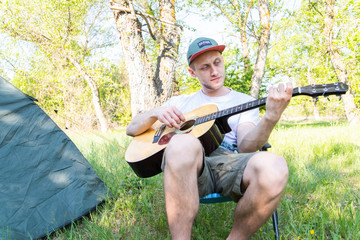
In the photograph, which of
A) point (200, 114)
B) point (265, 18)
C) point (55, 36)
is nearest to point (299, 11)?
point (265, 18)

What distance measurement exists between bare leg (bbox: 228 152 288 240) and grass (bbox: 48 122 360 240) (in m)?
0.40

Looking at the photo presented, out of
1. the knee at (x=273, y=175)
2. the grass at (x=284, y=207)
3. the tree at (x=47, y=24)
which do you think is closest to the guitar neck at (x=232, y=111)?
the knee at (x=273, y=175)

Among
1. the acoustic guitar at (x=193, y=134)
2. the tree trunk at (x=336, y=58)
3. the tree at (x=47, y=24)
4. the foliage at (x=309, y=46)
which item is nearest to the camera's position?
the acoustic guitar at (x=193, y=134)

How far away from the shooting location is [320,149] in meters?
3.54

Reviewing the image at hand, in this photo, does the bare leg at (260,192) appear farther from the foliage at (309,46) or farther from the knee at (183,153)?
the foliage at (309,46)

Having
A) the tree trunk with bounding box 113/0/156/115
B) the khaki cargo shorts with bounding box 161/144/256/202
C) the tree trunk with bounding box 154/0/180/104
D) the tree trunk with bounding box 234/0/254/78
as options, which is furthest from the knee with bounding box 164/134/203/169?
the tree trunk with bounding box 234/0/254/78

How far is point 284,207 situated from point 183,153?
122 cm

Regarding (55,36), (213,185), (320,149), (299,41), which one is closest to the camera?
(213,185)

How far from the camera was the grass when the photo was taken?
177 centimetres

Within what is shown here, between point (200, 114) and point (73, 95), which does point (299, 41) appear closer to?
point (73, 95)

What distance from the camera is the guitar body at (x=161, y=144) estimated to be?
5.76ft

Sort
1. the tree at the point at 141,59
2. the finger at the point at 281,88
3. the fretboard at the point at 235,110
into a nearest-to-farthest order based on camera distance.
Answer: the finger at the point at 281,88 → the fretboard at the point at 235,110 → the tree at the point at 141,59

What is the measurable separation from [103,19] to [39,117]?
39.8ft

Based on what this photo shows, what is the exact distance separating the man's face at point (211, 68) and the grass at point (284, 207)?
1.00 m
